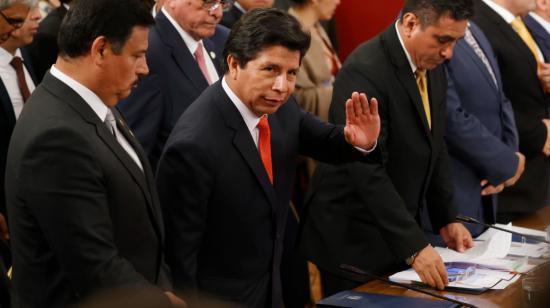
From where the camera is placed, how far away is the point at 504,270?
3.17 metres

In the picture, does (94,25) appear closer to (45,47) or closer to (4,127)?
(4,127)

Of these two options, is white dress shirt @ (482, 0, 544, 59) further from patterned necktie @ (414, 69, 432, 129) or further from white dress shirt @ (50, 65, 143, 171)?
white dress shirt @ (50, 65, 143, 171)

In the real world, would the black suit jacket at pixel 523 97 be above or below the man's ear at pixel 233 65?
below

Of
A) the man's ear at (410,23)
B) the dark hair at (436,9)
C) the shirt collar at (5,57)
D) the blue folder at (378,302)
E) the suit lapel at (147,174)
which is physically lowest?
the blue folder at (378,302)

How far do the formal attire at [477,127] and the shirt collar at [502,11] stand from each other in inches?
13.7

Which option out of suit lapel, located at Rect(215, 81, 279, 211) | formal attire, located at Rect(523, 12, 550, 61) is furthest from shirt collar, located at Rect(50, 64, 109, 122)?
formal attire, located at Rect(523, 12, 550, 61)

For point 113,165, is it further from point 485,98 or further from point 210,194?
point 485,98

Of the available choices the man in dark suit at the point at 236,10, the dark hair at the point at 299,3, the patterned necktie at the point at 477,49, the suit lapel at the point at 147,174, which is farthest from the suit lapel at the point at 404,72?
the dark hair at the point at 299,3

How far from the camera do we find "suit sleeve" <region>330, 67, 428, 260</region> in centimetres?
304

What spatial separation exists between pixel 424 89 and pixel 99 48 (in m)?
1.45

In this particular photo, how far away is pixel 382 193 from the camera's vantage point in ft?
10.1

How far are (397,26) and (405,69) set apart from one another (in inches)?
6.7

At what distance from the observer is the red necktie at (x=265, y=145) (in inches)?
109

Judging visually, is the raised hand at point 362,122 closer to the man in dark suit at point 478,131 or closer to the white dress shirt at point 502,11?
the man in dark suit at point 478,131
